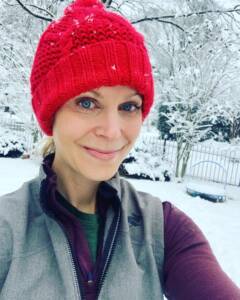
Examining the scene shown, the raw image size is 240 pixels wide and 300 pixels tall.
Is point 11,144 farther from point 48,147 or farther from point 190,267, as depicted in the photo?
point 190,267

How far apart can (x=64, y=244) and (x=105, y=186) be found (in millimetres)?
331

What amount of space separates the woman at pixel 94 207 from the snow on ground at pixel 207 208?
2.77 meters

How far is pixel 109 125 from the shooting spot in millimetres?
1324

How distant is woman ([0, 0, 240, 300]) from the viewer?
121 cm

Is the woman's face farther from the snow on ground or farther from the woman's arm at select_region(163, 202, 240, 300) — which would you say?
the snow on ground

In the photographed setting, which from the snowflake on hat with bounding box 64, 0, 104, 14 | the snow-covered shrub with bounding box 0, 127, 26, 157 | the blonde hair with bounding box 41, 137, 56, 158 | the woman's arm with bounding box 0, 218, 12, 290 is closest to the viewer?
the woman's arm with bounding box 0, 218, 12, 290

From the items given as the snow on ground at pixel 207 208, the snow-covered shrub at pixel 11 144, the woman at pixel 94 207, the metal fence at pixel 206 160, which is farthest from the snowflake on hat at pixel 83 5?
the snow-covered shrub at pixel 11 144

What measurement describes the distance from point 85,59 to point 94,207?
57 cm

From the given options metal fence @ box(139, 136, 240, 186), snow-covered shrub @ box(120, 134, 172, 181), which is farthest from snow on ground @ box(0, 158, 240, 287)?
metal fence @ box(139, 136, 240, 186)

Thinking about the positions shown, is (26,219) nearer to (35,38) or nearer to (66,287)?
(66,287)

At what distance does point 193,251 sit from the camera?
1.36 m

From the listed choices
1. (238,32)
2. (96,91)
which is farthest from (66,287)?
(238,32)

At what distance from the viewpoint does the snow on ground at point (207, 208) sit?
4812 millimetres

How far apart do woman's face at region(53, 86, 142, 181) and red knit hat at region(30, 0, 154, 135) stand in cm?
4
